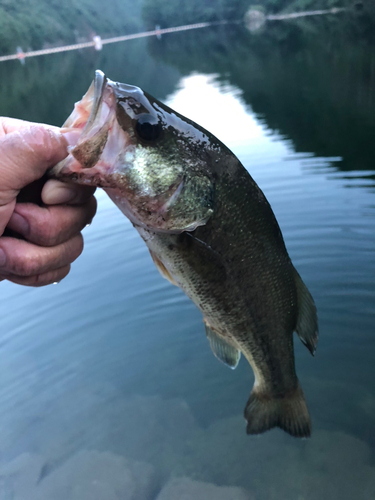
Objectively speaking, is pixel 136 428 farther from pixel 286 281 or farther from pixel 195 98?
pixel 195 98

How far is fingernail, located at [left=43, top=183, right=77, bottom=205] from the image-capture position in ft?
7.06

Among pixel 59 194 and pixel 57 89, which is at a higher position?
pixel 57 89

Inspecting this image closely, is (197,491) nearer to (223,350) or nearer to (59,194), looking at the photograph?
(223,350)

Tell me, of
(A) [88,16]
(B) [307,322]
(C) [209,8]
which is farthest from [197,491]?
(A) [88,16]

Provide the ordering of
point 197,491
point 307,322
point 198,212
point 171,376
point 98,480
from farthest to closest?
point 171,376
point 98,480
point 197,491
point 307,322
point 198,212

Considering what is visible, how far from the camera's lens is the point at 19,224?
2270mm

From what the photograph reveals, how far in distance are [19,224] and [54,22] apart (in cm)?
11622

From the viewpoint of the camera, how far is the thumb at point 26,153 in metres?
2.01

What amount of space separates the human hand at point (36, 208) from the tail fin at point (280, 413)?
153 centimetres

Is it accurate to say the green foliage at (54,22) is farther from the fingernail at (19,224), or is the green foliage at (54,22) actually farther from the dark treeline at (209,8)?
the fingernail at (19,224)

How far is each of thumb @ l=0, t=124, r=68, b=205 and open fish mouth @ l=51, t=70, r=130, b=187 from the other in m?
0.06

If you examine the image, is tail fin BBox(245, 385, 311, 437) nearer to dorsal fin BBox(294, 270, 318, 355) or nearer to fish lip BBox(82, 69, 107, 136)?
dorsal fin BBox(294, 270, 318, 355)

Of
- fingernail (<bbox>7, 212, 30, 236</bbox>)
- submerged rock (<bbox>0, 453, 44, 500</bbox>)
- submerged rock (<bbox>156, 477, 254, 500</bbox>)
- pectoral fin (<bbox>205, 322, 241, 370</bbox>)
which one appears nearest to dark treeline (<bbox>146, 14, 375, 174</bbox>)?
submerged rock (<bbox>156, 477, 254, 500</bbox>)

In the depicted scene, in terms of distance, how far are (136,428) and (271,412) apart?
6.99ft
